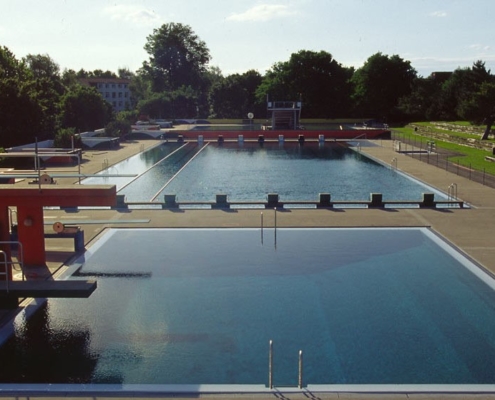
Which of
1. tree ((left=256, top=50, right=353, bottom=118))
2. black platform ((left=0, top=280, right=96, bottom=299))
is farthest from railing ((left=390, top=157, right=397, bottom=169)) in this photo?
tree ((left=256, top=50, right=353, bottom=118))

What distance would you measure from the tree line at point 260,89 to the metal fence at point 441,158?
9.37m

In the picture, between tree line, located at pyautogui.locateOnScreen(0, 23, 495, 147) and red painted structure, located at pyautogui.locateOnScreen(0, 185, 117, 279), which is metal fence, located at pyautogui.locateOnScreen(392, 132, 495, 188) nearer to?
tree line, located at pyautogui.locateOnScreen(0, 23, 495, 147)

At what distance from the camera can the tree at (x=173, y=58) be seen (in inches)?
4530

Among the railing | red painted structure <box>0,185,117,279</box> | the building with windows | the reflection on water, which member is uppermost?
the building with windows

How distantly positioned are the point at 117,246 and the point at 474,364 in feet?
44.5

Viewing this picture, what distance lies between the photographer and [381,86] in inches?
3698

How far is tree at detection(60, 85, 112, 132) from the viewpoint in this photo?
6762 cm

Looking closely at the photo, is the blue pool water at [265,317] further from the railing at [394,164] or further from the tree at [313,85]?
the tree at [313,85]

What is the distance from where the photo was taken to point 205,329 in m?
14.6

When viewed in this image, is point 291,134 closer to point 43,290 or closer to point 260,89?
point 260,89

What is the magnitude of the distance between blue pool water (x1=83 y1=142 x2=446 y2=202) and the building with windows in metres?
76.6

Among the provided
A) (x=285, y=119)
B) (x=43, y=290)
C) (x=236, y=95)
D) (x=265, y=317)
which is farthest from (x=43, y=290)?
(x=236, y=95)

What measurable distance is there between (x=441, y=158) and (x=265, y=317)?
36401 mm

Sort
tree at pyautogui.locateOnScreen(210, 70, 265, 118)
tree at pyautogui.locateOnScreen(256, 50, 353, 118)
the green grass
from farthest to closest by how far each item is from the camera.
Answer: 1. tree at pyautogui.locateOnScreen(210, 70, 265, 118)
2. tree at pyautogui.locateOnScreen(256, 50, 353, 118)
3. the green grass
